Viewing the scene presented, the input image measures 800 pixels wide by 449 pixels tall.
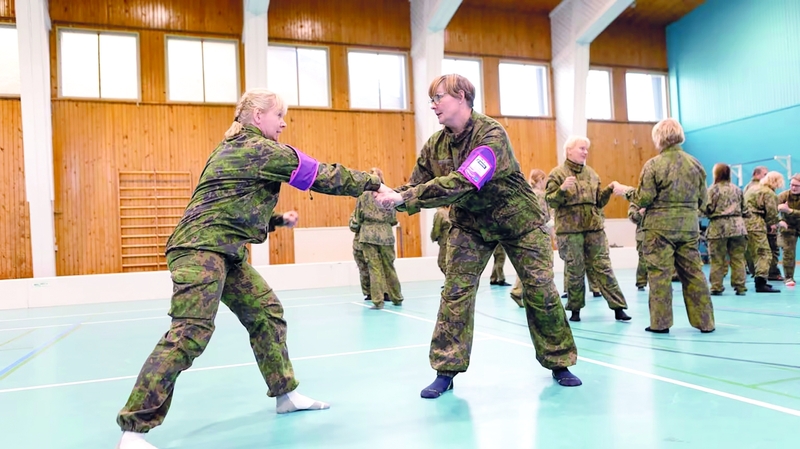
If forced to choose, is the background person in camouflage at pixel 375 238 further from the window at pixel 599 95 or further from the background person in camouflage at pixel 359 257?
the window at pixel 599 95

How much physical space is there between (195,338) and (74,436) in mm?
881

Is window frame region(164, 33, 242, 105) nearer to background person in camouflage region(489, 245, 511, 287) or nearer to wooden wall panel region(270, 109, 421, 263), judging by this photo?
wooden wall panel region(270, 109, 421, 263)

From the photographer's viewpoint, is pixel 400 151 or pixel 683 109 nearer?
pixel 400 151

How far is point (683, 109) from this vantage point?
57.0ft

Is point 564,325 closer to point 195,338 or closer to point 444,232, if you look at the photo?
point 195,338

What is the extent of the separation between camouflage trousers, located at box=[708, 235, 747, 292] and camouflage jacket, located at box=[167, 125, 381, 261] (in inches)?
254

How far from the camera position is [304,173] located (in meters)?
2.63

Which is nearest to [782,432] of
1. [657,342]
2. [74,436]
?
[657,342]

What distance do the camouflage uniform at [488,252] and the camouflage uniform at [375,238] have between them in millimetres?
4094

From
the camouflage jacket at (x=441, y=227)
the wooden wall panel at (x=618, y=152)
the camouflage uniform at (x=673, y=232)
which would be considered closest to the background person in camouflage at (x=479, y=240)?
the camouflage uniform at (x=673, y=232)

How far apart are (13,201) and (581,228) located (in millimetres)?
12322

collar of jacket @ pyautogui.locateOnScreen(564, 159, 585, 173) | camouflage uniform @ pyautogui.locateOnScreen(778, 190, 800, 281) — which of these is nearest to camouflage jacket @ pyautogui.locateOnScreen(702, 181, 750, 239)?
camouflage uniform @ pyautogui.locateOnScreen(778, 190, 800, 281)

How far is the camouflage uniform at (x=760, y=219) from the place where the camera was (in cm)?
808

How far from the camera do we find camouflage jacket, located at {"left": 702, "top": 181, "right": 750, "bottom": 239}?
24.0 ft
